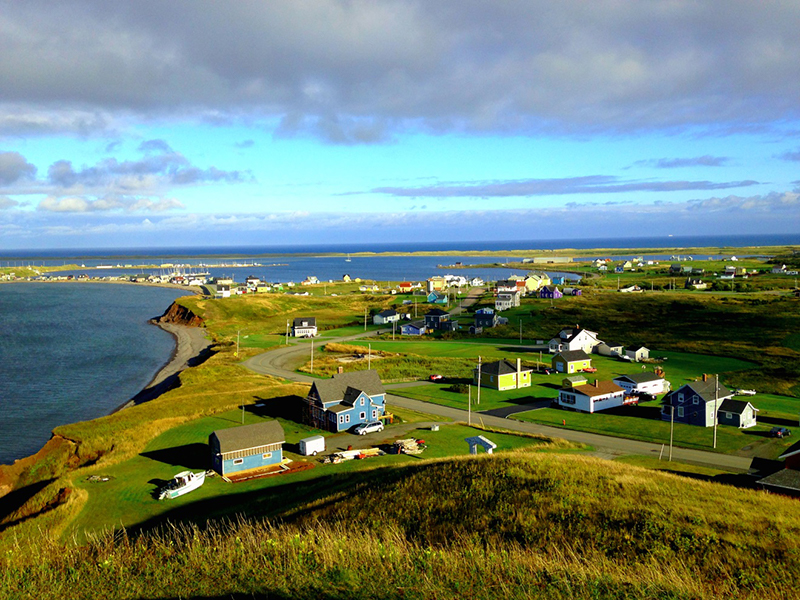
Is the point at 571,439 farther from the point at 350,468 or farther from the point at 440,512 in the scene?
the point at 440,512

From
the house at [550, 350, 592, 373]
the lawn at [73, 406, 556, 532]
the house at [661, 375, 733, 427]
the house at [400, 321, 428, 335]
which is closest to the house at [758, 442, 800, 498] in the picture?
the lawn at [73, 406, 556, 532]

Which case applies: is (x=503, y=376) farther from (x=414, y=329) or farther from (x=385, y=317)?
(x=385, y=317)

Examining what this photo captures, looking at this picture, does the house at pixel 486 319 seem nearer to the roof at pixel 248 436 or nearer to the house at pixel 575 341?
the house at pixel 575 341

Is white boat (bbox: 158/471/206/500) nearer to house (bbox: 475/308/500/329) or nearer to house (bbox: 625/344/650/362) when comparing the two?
house (bbox: 625/344/650/362)

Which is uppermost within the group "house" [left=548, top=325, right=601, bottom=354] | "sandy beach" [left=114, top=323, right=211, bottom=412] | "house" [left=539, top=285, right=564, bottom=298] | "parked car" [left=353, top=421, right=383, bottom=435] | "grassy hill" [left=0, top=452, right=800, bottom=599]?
"grassy hill" [left=0, top=452, right=800, bottom=599]

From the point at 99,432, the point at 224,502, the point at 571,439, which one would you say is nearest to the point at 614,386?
the point at 571,439

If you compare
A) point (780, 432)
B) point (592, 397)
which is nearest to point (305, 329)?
point (592, 397)
